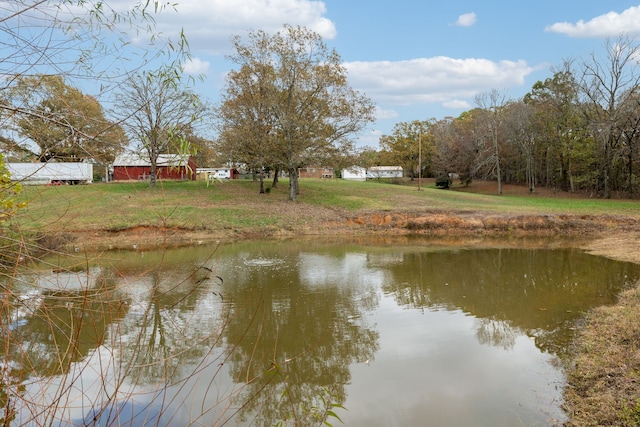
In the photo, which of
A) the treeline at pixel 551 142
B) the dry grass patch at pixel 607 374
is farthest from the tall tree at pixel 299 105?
the dry grass patch at pixel 607 374

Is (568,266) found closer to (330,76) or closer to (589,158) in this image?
(330,76)

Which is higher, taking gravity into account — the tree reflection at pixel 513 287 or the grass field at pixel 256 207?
the grass field at pixel 256 207

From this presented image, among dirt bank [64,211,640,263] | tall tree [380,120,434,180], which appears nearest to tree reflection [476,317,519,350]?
dirt bank [64,211,640,263]

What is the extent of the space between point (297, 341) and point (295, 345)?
0.19 metres

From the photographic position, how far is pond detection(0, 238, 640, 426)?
12.7 ft

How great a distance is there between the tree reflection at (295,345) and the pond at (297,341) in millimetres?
35

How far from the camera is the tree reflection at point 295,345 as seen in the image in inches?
220

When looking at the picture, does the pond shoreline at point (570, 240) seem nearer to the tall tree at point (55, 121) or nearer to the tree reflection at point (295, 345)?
the tree reflection at point (295, 345)

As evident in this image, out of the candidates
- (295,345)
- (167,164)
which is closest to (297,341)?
(295,345)

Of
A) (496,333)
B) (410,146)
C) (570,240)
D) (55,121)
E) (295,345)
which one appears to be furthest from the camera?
(410,146)

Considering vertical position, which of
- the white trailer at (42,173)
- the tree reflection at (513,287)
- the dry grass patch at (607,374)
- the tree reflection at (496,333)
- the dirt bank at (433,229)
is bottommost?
the tree reflection at (496,333)

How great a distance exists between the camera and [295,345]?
7750 mm

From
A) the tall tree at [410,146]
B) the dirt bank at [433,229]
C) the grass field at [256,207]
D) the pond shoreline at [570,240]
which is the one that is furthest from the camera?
the tall tree at [410,146]

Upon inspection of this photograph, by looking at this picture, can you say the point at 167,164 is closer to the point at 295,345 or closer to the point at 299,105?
the point at 295,345
